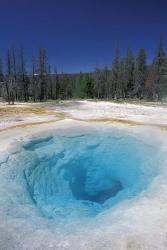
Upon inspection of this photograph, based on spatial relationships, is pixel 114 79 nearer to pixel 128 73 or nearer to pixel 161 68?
pixel 128 73

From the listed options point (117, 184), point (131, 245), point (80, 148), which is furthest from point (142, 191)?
point (80, 148)

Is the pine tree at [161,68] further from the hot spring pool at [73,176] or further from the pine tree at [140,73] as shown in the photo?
the hot spring pool at [73,176]

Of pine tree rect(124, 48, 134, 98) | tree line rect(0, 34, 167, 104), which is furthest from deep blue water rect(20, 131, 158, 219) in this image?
pine tree rect(124, 48, 134, 98)

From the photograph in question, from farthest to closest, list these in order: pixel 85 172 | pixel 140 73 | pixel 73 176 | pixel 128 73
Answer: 1. pixel 128 73
2. pixel 140 73
3. pixel 85 172
4. pixel 73 176

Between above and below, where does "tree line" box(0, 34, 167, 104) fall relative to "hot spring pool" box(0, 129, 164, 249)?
above

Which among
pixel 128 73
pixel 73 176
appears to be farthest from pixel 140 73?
pixel 73 176

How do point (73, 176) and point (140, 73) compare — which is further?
point (140, 73)

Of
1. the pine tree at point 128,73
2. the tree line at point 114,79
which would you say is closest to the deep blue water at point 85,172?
the tree line at point 114,79

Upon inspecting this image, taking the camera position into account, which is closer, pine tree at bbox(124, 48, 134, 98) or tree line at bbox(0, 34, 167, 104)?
tree line at bbox(0, 34, 167, 104)

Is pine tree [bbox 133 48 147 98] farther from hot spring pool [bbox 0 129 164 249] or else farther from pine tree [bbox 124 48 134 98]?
hot spring pool [bbox 0 129 164 249]

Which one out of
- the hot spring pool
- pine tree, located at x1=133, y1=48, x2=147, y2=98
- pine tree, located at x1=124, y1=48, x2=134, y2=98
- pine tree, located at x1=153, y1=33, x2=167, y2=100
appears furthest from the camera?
pine tree, located at x1=124, y1=48, x2=134, y2=98
